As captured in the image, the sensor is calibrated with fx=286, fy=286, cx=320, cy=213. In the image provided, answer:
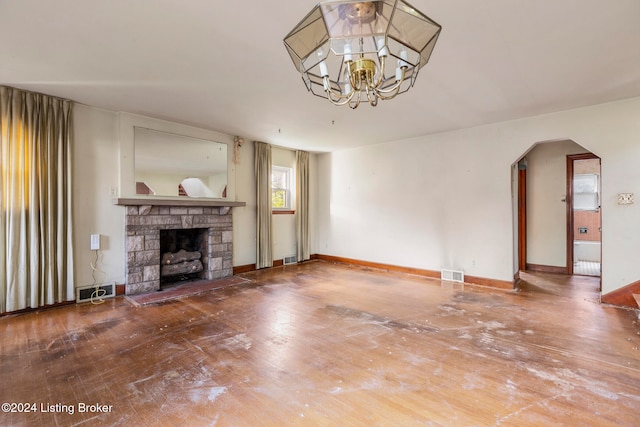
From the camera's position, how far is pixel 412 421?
1617 mm

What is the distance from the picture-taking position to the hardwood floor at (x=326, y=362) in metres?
1.69

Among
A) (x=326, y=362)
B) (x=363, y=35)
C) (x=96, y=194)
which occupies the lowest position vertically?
(x=326, y=362)

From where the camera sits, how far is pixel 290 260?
641 cm

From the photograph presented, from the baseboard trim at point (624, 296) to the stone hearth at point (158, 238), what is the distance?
18.1 ft

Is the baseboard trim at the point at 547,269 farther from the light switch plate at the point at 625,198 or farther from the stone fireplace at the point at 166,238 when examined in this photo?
the stone fireplace at the point at 166,238

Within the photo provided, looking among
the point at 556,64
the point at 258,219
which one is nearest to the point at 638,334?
the point at 556,64

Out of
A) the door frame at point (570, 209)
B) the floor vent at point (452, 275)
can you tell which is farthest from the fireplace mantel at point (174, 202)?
the door frame at point (570, 209)

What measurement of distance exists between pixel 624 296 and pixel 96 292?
265 inches

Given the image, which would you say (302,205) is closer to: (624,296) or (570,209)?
(570,209)

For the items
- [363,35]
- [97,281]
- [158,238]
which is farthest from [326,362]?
[97,281]

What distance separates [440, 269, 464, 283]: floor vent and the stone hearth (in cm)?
378

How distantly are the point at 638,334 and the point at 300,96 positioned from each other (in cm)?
418

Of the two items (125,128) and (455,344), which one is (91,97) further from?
(455,344)

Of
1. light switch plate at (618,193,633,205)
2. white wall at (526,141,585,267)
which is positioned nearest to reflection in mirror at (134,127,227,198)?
light switch plate at (618,193,633,205)
